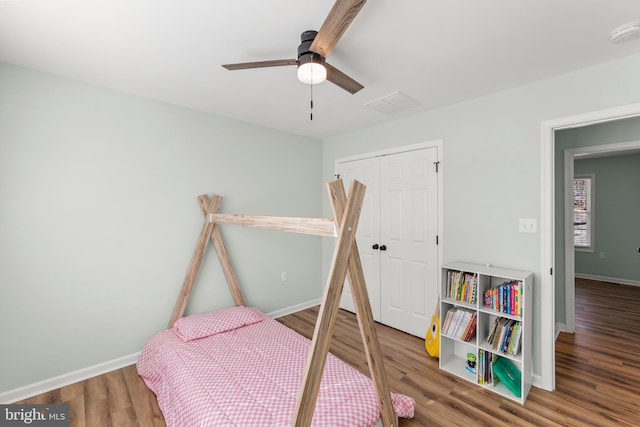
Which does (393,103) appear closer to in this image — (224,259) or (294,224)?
(294,224)

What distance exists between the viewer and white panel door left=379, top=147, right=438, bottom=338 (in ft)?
9.70

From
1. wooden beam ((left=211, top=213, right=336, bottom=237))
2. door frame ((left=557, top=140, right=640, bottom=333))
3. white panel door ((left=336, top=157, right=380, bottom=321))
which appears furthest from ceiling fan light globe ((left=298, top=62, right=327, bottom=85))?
door frame ((left=557, top=140, right=640, bottom=333))

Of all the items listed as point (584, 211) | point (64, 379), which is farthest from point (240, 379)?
point (584, 211)

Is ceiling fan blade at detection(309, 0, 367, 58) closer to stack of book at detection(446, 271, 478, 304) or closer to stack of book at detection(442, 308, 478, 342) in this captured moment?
stack of book at detection(446, 271, 478, 304)

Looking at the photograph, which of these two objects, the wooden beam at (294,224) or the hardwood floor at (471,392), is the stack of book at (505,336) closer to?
the hardwood floor at (471,392)

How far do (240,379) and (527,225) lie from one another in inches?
96.8

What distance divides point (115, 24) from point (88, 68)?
2.46ft

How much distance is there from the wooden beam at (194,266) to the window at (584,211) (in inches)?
261

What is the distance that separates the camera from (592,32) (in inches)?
65.0

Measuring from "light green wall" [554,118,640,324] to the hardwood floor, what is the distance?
0.52 m

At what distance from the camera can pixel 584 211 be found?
5.62m

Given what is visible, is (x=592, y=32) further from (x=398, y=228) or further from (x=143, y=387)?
(x=143, y=387)

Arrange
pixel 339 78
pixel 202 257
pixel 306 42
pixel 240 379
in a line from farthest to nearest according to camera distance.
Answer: pixel 202 257, pixel 240 379, pixel 339 78, pixel 306 42

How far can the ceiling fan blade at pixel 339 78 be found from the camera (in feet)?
5.26
